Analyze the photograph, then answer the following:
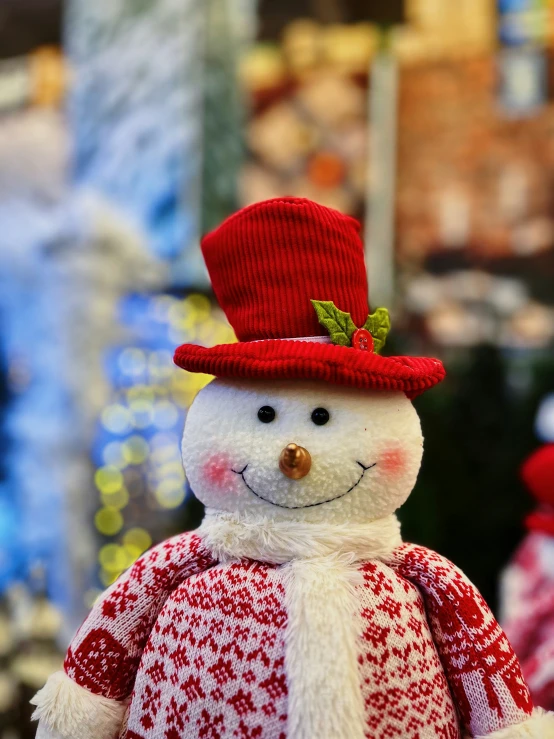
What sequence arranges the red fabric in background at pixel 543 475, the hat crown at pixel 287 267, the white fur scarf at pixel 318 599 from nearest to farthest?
the white fur scarf at pixel 318 599
the hat crown at pixel 287 267
the red fabric in background at pixel 543 475

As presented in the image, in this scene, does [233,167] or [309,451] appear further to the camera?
[233,167]

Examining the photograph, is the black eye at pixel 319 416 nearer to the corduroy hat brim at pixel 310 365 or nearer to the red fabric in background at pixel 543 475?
the corduroy hat brim at pixel 310 365

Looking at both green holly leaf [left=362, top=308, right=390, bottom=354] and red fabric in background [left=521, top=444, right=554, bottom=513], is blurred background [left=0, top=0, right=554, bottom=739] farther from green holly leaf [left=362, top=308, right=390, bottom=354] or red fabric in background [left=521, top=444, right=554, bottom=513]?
green holly leaf [left=362, top=308, right=390, bottom=354]

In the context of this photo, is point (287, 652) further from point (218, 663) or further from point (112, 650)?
point (112, 650)

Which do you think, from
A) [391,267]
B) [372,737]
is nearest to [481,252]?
[391,267]

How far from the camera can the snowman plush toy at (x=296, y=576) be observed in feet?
2.15

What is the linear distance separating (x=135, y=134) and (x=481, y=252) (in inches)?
68.2

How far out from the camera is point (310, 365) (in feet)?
2.18

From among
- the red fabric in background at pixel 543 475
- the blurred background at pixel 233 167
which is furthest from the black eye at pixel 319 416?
the blurred background at pixel 233 167

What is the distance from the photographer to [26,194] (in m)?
3.56

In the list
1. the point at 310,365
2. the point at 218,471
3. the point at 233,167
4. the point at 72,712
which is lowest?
the point at 72,712

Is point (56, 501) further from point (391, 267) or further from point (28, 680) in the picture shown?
point (391, 267)

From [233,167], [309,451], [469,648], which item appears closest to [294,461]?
[309,451]

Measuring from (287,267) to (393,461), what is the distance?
23cm
